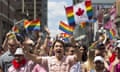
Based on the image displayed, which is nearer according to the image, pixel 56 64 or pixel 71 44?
pixel 56 64

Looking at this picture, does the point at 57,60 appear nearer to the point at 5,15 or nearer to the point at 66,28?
the point at 66,28

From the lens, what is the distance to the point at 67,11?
1708 centimetres

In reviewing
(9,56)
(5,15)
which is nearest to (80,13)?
(9,56)

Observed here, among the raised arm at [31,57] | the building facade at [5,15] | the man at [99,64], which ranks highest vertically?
the raised arm at [31,57]

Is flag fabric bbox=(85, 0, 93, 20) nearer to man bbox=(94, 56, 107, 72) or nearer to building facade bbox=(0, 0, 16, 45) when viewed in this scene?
man bbox=(94, 56, 107, 72)

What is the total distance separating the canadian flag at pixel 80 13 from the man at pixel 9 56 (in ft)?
23.8

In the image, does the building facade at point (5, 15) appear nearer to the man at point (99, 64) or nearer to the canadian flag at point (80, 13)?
the canadian flag at point (80, 13)

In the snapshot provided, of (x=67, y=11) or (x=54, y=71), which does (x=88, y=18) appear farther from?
(x=54, y=71)

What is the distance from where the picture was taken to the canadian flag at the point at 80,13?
16.3m

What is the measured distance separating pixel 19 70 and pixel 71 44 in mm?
1832

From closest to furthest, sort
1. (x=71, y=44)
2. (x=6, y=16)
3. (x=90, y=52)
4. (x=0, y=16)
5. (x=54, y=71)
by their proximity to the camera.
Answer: (x=54, y=71)
(x=90, y=52)
(x=71, y=44)
(x=0, y=16)
(x=6, y=16)

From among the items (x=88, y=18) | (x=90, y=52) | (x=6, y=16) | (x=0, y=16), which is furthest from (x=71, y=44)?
(x=6, y=16)

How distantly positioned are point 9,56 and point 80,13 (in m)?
7.87

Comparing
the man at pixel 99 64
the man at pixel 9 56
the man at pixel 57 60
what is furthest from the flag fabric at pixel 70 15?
the man at pixel 99 64
